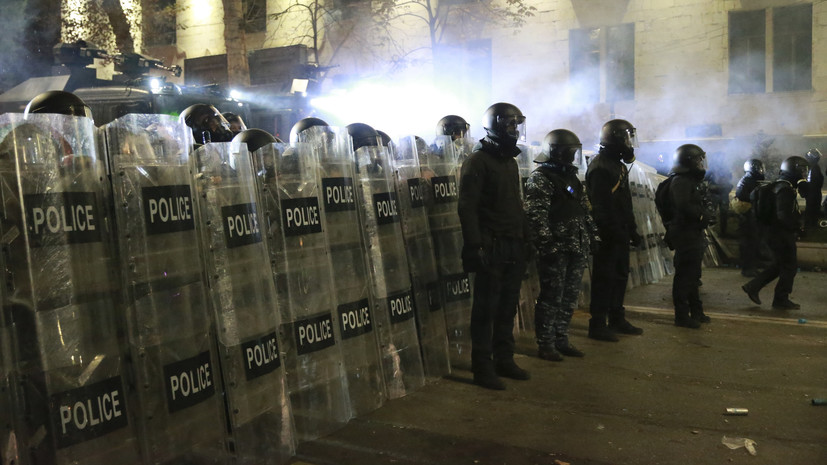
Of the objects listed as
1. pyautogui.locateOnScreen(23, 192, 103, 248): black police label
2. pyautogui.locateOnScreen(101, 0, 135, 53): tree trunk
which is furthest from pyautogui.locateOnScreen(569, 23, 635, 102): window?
pyautogui.locateOnScreen(23, 192, 103, 248): black police label

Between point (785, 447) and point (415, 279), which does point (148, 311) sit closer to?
point (415, 279)

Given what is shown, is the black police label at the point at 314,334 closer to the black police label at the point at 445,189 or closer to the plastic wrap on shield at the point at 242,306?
the plastic wrap on shield at the point at 242,306

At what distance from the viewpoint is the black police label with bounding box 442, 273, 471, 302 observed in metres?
6.48

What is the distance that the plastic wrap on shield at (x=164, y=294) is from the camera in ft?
12.1

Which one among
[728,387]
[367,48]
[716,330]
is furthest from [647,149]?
[728,387]

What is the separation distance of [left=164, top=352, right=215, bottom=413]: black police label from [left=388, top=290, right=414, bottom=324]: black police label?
5.93 ft

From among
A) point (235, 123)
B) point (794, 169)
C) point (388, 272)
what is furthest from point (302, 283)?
point (794, 169)

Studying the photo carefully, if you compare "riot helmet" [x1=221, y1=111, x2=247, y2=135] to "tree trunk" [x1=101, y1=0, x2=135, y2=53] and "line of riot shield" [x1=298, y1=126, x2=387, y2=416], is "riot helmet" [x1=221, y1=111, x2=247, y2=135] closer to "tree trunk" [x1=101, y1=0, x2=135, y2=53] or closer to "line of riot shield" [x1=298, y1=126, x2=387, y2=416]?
"line of riot shield" [x1=298, y1=126, x2=387, y2=416]

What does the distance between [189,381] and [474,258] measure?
2.52 meters

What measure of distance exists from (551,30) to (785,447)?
22.9m

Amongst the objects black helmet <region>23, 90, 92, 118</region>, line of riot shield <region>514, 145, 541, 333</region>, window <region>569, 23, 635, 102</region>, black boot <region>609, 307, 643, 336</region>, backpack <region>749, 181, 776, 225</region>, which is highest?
window <region>569, 23, 635, 102</region>

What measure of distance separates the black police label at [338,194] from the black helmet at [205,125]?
3.85ft

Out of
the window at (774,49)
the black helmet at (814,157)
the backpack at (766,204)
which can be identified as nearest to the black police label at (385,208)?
the backpack at (766,204)

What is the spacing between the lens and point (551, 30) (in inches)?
1017
